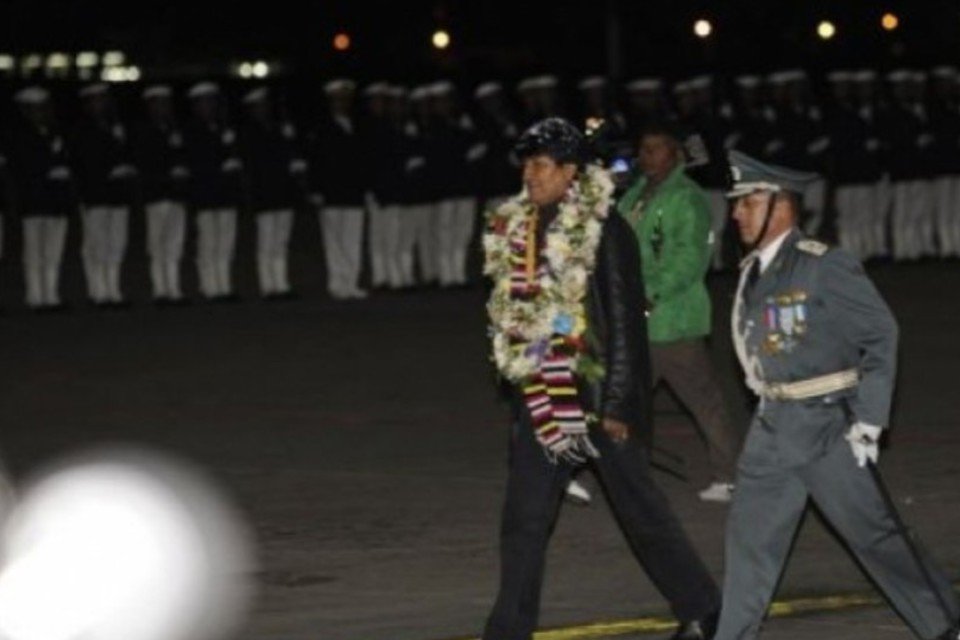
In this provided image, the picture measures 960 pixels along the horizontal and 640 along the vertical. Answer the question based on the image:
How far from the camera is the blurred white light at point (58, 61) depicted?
6041cm

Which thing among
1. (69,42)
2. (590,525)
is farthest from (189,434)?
(69,42)

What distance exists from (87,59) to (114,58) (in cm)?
79

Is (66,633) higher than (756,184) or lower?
lower

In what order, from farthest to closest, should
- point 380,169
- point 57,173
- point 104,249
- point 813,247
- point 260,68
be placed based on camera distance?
point 260,68, point 380,169, point 104,249, point 57,173, point 813,247

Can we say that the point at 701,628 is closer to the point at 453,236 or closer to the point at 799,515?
the point at 799,515

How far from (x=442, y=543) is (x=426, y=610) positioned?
168 cm

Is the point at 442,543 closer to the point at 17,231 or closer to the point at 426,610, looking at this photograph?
the point at 426,610

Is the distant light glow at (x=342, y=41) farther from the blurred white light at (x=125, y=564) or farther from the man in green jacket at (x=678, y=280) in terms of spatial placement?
the man in green jacket at (x=678, y=280)

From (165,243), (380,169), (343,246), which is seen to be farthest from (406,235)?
(165,243)

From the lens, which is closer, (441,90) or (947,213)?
(441,90)

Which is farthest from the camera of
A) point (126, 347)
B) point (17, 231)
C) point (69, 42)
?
point (69, 42)

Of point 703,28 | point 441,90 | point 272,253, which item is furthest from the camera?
point 703,28

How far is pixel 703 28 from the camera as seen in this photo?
4959cm

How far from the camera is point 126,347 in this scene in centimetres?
2392
